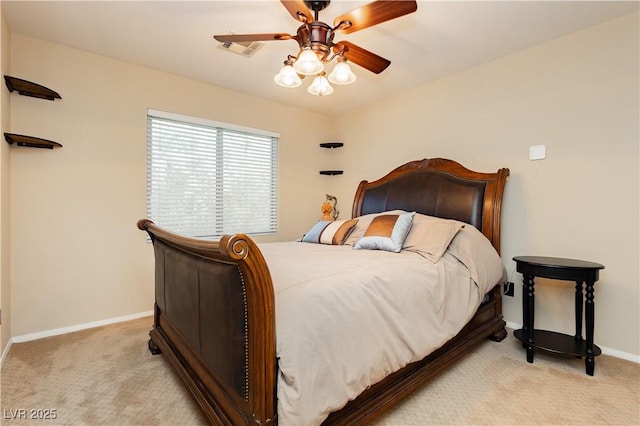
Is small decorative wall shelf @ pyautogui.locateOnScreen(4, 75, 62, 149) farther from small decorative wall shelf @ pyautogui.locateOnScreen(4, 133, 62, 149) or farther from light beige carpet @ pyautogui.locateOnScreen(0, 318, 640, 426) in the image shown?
light beige carpet @ pyautogui.locateOnScreen(0, 318, 640, 426)

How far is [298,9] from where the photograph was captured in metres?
1.68

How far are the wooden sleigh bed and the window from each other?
1102mm

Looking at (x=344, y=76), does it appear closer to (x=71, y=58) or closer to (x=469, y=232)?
(x=469, y=232)

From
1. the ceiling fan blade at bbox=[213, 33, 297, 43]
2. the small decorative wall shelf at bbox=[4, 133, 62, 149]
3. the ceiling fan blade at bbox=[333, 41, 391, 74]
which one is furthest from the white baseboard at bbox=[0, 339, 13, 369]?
→ the ceiling fan blade at bbox=[333, 41, 391, 74]

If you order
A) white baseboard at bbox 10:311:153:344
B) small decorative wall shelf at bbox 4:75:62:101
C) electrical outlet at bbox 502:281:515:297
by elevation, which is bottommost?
white baseboard at bbox 10:311:153:344

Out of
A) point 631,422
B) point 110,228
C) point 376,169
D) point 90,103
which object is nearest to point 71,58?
point 90,103

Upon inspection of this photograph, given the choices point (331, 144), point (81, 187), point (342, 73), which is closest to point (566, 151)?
point (342, 73)

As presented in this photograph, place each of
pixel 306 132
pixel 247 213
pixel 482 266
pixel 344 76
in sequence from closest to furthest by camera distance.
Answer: pixel 344 76 → pixel 482 266 → pixel 247 213 → pixel 306 132

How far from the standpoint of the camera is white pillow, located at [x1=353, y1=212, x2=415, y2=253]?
2366 mm

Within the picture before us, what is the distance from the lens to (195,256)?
1.54m

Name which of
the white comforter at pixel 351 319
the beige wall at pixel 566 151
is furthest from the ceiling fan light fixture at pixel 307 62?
the beige wall at pixel 566 151

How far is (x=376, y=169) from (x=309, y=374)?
10.2ft

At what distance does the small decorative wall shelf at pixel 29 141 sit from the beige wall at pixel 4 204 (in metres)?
0.05

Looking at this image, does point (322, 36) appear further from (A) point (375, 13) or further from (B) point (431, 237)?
(B) point (431, 237)
